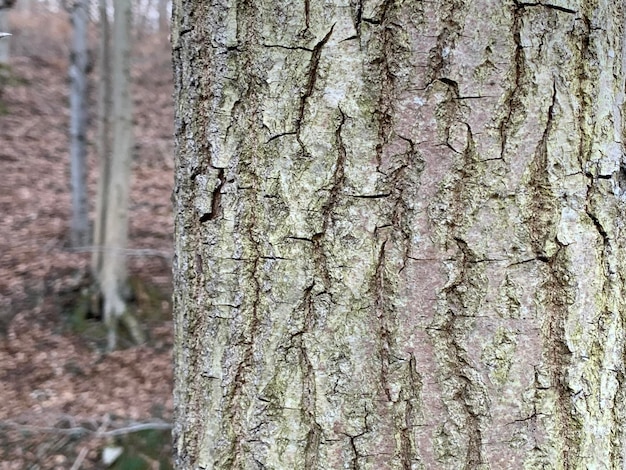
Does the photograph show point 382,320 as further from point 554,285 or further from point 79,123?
point 79,123

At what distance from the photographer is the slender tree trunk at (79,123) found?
7.70 m

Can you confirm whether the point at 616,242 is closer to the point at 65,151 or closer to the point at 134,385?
the point at 134,385

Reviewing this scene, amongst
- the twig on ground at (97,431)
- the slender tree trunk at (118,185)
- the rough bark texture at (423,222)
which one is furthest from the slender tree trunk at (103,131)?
the rough bark texture at (423,222)

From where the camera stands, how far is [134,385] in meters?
5.55

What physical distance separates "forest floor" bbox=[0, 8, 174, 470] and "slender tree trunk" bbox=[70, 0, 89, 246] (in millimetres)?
345

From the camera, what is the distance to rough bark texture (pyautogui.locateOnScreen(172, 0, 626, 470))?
82cm

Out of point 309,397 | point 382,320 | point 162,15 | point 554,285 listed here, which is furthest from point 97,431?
point 162,15

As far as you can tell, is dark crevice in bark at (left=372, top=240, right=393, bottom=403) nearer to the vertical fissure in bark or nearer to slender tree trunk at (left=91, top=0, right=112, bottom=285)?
the vertical fissure in bark

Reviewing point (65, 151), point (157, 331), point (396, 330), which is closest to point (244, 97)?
point (396, 330)

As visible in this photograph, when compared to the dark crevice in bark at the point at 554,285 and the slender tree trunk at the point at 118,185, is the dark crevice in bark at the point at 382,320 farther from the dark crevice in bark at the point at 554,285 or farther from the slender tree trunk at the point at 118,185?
the slender tree trunk at the point at 118,185

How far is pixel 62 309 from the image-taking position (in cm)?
682

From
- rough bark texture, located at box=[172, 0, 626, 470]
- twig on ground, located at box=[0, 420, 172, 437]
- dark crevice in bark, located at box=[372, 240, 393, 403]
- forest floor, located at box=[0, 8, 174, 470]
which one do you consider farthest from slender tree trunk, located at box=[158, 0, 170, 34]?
dark crevice in bark, located at box=[372, 240, 393, 403]

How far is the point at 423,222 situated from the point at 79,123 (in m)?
7.92

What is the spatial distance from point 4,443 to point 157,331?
A: 232 centimetres
